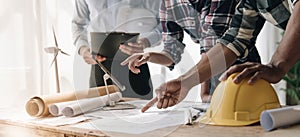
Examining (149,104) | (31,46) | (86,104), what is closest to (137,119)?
(149,104)

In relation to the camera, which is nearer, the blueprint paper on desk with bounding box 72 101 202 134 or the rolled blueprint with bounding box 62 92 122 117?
the blueprint paper on desk with bounding box 72 101 202 134

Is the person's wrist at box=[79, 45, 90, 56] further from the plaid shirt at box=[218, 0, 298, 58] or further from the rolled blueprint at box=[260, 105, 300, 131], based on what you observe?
the rolled blueprint at box=[260, 105, 300, 131]

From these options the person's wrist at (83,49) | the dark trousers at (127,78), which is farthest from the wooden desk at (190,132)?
the person's wrist at (83,49)

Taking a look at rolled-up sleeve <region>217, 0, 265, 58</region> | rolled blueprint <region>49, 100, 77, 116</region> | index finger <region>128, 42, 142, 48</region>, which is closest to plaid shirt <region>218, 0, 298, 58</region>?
rolled-up sleeve <region>217, 0, 265, 58</region>

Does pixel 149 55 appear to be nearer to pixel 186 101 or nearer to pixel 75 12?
pixel 186 101

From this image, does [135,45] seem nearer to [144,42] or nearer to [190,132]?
[144,42]

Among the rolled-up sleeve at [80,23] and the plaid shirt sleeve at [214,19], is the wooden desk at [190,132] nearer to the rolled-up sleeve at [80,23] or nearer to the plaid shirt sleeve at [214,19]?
the plaid shirt sleeve at [214,19]

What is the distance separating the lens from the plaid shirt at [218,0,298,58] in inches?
44.7

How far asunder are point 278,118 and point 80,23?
0.86 meters

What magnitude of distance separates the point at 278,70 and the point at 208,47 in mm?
210

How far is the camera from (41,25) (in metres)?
1.91

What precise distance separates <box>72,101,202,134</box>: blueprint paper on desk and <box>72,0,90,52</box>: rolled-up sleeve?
34 centimetres

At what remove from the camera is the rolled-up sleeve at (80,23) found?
1.46m

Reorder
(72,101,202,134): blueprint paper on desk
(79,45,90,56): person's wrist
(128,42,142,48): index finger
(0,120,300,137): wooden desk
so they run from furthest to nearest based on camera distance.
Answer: (79,45,90,56): person's wrist → (128,42,142,48): index finger → (72,101,202,134): blueprint paper on desk → (0,120,300,137): wooden desk
